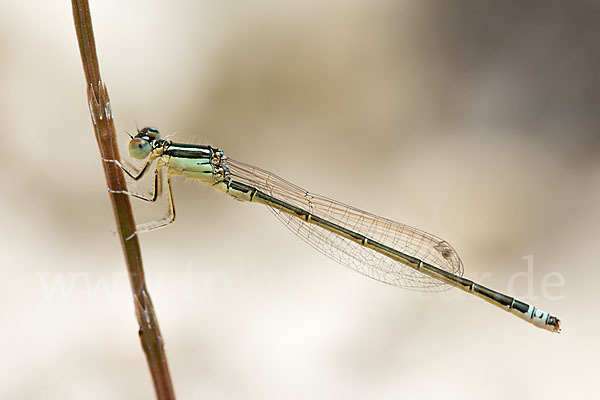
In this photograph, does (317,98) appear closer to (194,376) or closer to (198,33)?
(198,33)

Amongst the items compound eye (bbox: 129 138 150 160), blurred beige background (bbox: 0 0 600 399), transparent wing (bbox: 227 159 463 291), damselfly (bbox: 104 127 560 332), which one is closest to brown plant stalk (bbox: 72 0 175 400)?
compound eye (bbox: 129 138 150 160)

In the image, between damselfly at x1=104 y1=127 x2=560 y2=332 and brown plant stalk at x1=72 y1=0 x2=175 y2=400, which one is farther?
damselfly at x1=104 y1=127 x2=560 y2=332

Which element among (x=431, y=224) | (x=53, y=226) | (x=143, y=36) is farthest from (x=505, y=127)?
(x=53, y=226)

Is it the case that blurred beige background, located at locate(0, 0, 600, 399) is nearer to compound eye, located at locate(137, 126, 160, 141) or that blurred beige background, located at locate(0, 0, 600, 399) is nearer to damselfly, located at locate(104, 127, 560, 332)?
damselfly, located at locate(104, 127, 560, 332)

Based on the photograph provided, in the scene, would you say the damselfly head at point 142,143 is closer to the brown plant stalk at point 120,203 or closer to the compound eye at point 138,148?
the compound eye at point 138,148

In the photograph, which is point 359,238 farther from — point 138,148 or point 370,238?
point 138,148

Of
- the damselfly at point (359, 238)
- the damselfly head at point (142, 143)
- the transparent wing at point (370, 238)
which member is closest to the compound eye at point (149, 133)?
the damselfly head at point (142, 143)
